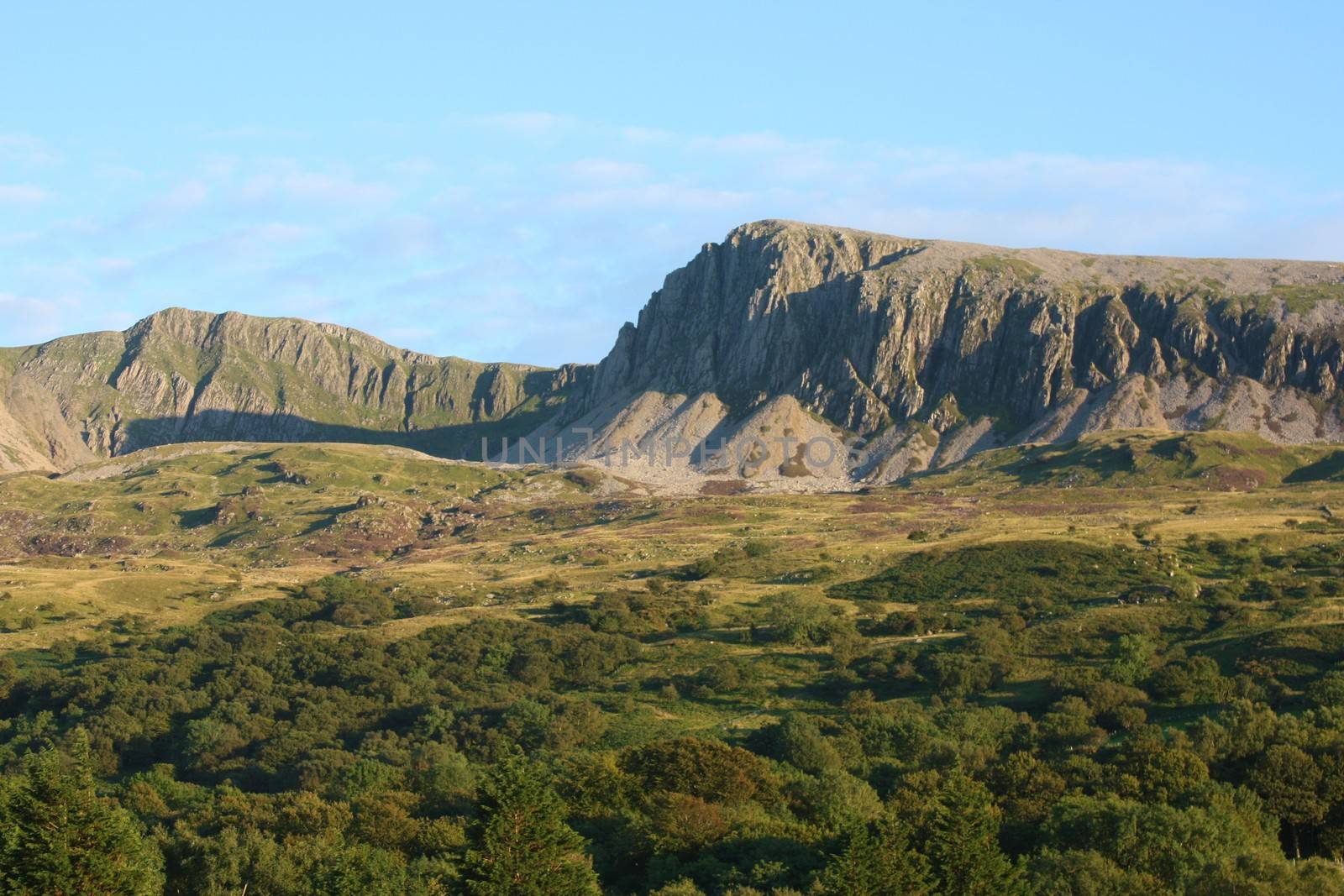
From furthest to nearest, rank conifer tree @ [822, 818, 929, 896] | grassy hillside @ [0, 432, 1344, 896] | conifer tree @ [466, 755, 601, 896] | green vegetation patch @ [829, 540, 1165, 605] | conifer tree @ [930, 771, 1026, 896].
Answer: green vegetation patch @ [829, 540, 1165, 605], grassy hillside @ [0, 432, 1344, 896], conifer tree @ [466, 755, 601, 896], conifer tree @ [930, 771, 1026, 896], conifer tree @ [822, 818, 929, 896]

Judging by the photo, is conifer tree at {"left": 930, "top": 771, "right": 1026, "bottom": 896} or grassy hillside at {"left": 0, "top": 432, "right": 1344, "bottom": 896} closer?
conifer tree at {"left": 930, "top": 771, "right": 1026, "bottom": 896}

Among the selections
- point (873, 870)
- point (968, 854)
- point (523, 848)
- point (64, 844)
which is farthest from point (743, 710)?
point (64, 844)

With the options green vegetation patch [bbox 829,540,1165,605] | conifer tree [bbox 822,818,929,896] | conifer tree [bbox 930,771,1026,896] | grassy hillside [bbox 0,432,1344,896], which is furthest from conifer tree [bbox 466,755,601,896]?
green vegetation patch [bbox 829,540,1165,605]

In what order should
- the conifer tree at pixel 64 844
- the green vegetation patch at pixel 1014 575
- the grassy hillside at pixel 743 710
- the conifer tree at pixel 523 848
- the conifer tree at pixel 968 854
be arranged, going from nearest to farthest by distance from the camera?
1. the conifer tree at pixel 64 844
2. the conifer tree at pixel 968 854
3. the conifer tree at pixel 523 848
4. the grassy hillside at pixel 743 710
5. the green vegetation patch at pixel 1014 575

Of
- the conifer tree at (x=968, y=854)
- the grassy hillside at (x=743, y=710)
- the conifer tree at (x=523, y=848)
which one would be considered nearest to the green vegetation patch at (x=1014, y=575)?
the grassy hillside at (x=743, y=710)

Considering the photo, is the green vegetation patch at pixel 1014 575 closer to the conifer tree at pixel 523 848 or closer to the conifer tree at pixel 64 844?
the conifer tree at pixel 523 848

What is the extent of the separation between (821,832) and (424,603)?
100 m

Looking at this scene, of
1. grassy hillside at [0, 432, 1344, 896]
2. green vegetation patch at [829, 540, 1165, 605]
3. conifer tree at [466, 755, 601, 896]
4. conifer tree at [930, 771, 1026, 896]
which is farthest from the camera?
green vegetation patch at [829, 540, 1165, 605]

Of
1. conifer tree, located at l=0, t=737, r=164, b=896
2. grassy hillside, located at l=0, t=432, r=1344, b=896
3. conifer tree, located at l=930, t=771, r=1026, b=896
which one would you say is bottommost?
grassy hillside, located at l=0, t=432, r=1344, b=896

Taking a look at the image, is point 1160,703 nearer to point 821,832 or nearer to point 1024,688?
point 1024,688

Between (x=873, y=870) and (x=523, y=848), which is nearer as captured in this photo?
(x=873, y=870)

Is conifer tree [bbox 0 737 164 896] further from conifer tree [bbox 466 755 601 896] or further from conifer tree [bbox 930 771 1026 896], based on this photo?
conifer tree [bbox 930 771 1026 896]

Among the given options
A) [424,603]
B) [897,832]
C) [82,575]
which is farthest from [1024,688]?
[82,575]

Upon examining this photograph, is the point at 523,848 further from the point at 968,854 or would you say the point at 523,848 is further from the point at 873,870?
the point at 968,854
